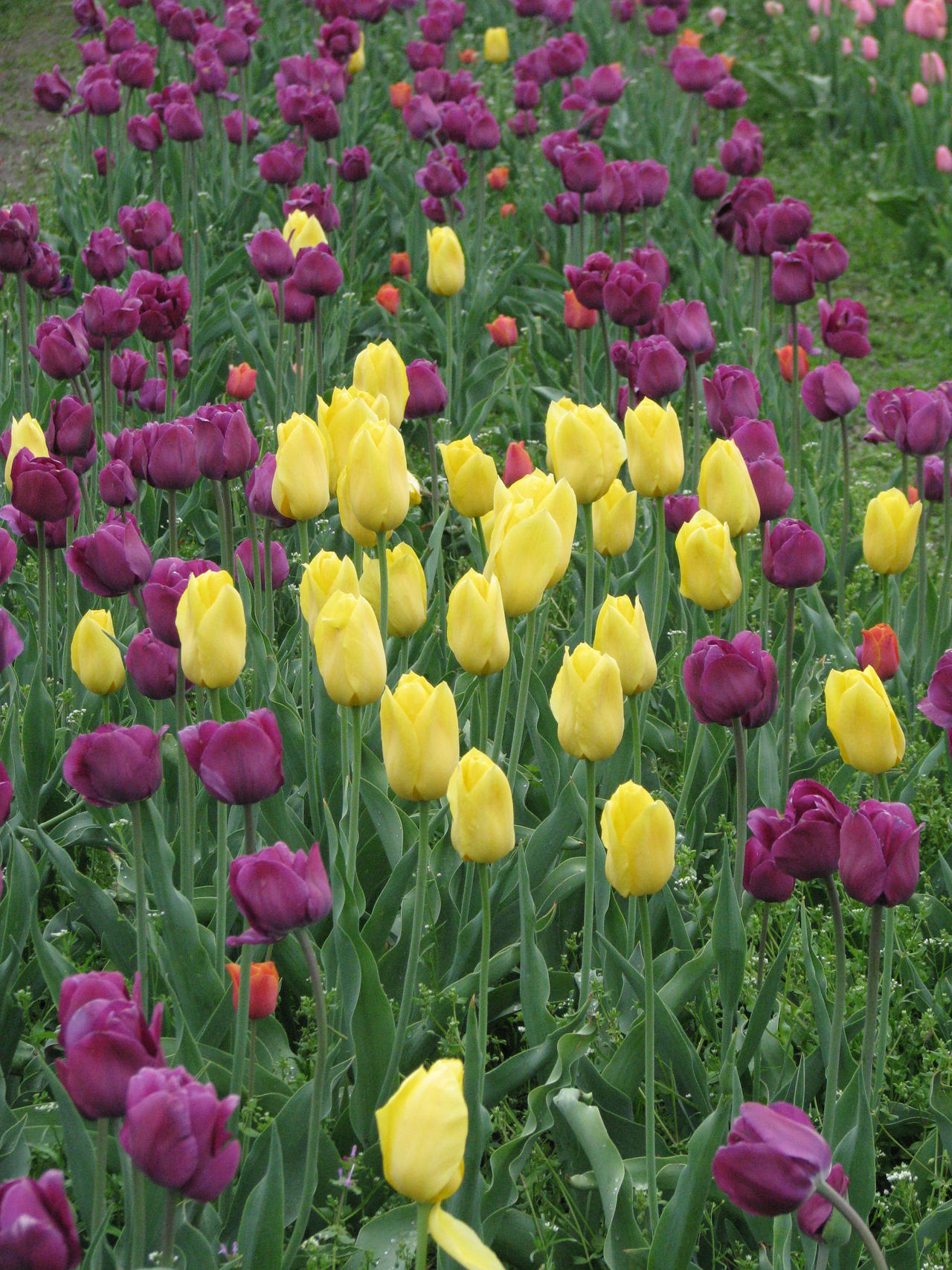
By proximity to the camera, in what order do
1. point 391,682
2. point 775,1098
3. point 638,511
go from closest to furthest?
point 775,1098, point 391,682, point 638,511

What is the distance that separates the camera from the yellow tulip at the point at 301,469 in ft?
6.24

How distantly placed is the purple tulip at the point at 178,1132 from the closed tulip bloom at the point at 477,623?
0.69 meters

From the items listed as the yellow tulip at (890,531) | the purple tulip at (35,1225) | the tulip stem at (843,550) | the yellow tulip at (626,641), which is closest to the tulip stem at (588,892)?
the yellow tulip at (626,641)

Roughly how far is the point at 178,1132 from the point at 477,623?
2.42 ft

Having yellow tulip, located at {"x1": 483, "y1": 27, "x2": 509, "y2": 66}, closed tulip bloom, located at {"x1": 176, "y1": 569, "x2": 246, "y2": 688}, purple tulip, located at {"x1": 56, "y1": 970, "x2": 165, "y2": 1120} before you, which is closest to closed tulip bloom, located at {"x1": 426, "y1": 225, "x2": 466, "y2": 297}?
closed tulip bloom, located at {"x1": 176, "y1": 569, "x2": 246, "y2": 688}

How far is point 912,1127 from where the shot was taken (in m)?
1.90

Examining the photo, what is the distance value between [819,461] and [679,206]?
1.55 meters

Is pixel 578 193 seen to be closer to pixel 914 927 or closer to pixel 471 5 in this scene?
pixel 914 927

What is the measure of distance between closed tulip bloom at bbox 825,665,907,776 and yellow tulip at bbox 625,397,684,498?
2.07 ft

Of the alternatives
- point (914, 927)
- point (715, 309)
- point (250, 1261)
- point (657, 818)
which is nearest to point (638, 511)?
point (715, 309)

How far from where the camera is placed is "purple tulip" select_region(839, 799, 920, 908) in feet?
4.48

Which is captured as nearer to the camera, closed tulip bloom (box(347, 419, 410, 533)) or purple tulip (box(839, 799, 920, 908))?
purple tulip (box(839, 799, 920, 908))

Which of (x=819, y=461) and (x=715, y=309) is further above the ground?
(x=715, y=309)

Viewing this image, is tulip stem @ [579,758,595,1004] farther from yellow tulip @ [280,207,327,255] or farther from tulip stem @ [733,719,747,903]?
yellow tulip @ [280,207,327,255]
